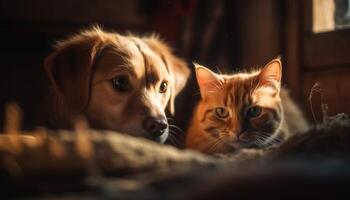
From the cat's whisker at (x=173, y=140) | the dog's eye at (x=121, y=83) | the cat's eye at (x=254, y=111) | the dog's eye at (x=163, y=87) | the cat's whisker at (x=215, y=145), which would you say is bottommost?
the cat's whisker at (x=215, y=145)

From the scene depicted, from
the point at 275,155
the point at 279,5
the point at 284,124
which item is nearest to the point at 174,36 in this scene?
the point at 279,5

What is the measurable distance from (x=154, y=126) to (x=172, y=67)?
494 millimetres

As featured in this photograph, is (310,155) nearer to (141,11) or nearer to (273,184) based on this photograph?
(273,184)

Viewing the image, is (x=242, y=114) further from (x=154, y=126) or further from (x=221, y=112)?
(x=154, y=126)

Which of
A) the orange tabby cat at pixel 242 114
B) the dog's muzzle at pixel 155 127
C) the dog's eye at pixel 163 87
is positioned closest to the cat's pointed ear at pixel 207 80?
the orange tabby cat at pixel 242 114

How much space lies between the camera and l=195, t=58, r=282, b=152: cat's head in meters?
1.70

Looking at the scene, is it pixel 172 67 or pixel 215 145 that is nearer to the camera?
pixel 215 145

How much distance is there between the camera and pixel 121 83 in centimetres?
184

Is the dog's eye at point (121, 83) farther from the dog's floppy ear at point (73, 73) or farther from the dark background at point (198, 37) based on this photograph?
the dark background at point (198, 37)

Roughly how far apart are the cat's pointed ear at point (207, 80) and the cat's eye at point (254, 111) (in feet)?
0.59

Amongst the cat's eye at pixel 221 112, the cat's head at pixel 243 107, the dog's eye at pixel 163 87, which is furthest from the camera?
the dog's eye at pixel 163 87

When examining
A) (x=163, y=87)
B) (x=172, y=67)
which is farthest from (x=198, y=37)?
(x=163, y=87)

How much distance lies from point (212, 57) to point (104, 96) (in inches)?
38.1

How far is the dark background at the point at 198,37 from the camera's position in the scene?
2.25m
